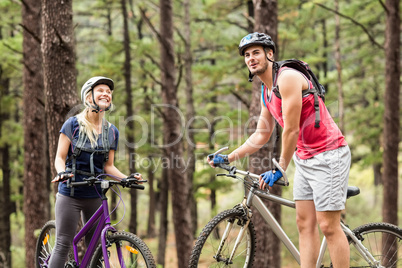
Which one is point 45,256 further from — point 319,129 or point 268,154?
point 268,154

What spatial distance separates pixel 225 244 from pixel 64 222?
1.50 metres

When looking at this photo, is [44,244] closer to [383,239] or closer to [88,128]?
[88,128]

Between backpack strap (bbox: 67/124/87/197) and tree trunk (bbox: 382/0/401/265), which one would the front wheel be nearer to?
backpack strap (bbox: 67/124/87/197)

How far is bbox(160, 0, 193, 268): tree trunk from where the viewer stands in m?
9.06

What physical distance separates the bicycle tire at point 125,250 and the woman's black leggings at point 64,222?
1.23 ft

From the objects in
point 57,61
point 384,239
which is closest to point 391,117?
point 384,239

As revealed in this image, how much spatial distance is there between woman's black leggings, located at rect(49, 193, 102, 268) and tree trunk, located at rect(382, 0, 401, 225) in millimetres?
7507

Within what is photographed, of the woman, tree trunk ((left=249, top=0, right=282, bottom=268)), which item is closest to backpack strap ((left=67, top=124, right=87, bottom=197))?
the woman

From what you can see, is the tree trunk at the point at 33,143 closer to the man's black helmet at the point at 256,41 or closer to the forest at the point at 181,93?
the forest at the point at 181,93

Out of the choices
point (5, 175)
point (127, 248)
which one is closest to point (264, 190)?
point (127, 248)

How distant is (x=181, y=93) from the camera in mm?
23922

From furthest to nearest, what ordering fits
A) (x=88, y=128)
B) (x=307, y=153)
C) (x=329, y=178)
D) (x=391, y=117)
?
(x=391, y=117)
(x=88, y=128)
(x=307, y=153)
(x=329, y=178)

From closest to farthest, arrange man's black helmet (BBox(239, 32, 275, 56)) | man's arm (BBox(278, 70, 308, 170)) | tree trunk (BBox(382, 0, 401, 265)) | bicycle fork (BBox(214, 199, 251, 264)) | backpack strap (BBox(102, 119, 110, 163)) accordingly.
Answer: man's arm (BBox(278, 70, 308, 170)) → man's black helmet (BBox(239, 32, 275, 56)) → bicycle fork (BBox(214, 199, 251, 264)) → backpack strap (BBox(102, 119, 110, 163)) → tree trunk (BBox(382, 0, 401, 265))

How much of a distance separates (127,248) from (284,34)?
11.2 meters
